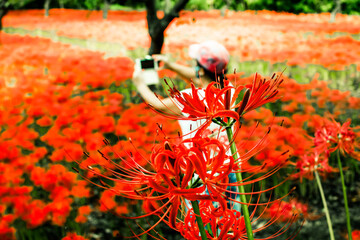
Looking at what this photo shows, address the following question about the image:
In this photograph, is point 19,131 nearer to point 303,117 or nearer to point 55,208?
point 55,208

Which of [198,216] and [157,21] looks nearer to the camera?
[198,216]

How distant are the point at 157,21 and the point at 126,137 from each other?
1.68 m

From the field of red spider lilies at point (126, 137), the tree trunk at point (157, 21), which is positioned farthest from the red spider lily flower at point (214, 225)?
the tree trunk at point (157, 21)

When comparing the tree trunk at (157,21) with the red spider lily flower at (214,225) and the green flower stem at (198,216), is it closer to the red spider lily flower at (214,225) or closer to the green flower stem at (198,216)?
the red spider lily flower at (214,225)

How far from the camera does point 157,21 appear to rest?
4.06 metres

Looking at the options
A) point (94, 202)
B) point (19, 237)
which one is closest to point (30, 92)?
point (94, 202)

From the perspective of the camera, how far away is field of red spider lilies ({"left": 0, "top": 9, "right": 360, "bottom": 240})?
6.13 ft

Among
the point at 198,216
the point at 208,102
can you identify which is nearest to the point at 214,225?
the point at 198,216

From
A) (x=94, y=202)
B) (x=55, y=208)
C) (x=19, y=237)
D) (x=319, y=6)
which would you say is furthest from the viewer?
(x=319, y=6)

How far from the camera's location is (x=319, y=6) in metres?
29.9

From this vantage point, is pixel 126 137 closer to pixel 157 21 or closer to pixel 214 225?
pixel 157 21

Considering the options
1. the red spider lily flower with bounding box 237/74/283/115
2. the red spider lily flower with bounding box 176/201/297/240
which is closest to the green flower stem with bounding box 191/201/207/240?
the red spider lily flower with bounding box 176/201/297/240

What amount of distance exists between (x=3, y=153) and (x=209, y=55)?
1.43 m

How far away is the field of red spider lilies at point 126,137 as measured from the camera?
187 cm
